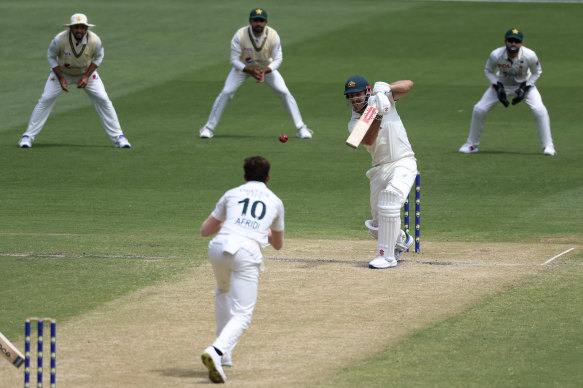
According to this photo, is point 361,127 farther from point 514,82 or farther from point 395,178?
point 514,82

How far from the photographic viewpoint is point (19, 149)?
20484mm

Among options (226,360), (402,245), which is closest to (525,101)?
(402,245)

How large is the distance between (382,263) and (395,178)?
0.95 m

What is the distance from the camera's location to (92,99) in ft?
65.8

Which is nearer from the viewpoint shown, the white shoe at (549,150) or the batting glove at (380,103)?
the batting glove at (380,103)

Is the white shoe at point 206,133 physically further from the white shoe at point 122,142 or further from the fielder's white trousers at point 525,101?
the fielder's white trousers at point 525,101

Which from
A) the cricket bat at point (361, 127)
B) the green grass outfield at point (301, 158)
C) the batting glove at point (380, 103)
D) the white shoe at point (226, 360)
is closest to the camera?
the white shoe at point (226, 360)

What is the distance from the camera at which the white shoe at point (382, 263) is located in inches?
473

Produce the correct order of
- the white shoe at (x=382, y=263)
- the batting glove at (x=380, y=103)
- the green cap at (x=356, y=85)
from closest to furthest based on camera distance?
1. the batting glove at (x=380, y=103)
2. the green cap at (x=356, y=85)
3. the white shoe at (x=382, y=263)

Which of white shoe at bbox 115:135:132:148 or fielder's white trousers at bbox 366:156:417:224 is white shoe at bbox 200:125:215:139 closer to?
white shoe at bbox 115:135:132:148

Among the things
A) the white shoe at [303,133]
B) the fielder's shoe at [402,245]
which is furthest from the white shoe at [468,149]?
the fielder's shoe at [402,245]

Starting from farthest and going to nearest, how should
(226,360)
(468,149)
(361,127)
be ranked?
(468,149) < (361,127) < (226,360)

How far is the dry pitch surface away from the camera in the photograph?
8442mm

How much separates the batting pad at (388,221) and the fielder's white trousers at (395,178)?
0.08m
